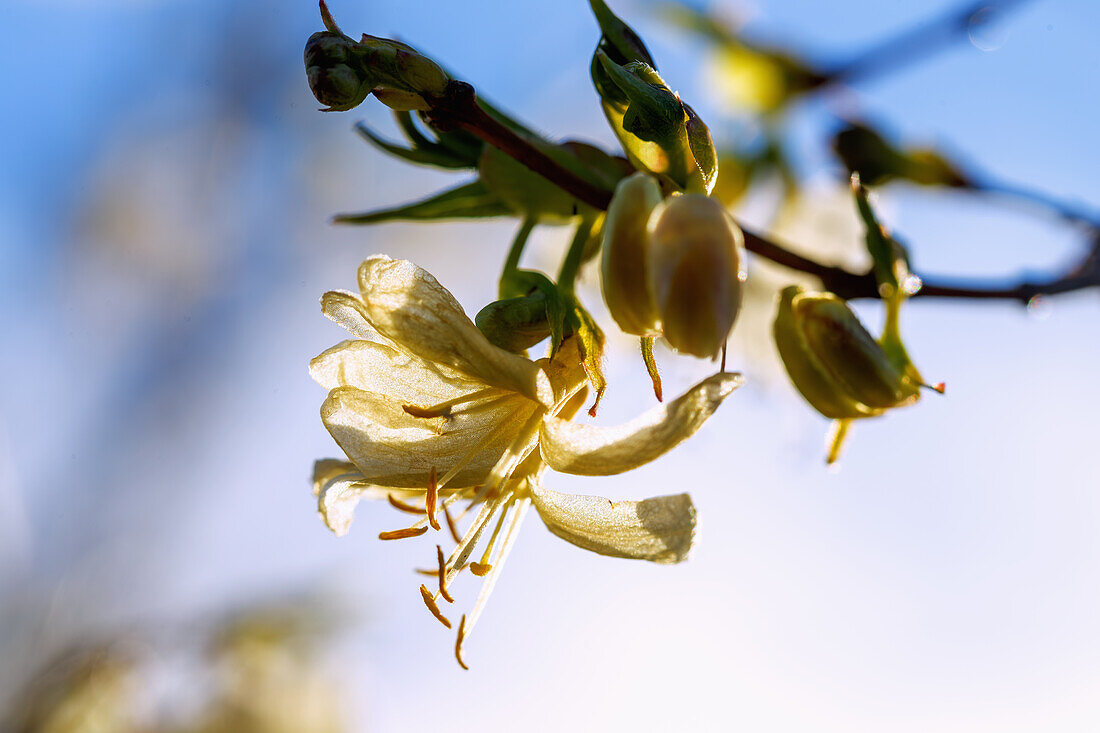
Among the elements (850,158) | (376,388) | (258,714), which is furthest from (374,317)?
(258,714)

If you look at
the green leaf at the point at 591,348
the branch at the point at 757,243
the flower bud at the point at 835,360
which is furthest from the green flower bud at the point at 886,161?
the green leaf at the point at 591,348

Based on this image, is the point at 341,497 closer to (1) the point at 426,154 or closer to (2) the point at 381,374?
(2) the point at 381,374

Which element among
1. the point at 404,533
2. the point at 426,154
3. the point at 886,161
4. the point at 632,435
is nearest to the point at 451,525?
the point at 404,533

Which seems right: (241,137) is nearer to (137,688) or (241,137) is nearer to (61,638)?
(61,638)

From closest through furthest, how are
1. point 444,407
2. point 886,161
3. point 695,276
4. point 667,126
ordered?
1. point 695,276
2. point 667,126
3. point 444,407
4. point 886,161

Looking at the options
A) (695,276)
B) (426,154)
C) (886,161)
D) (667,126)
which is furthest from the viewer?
(886,161)

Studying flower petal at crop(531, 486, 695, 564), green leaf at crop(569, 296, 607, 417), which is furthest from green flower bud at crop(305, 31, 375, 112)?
flower petal at crop(531, 486, 695, 564)
